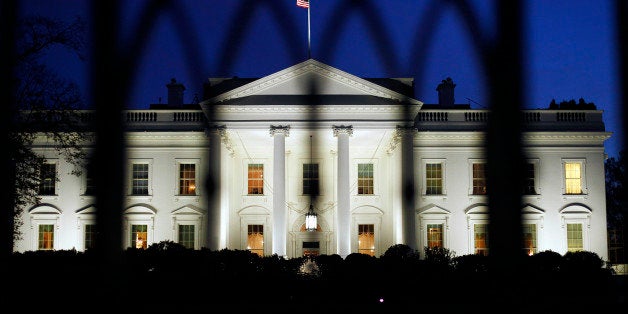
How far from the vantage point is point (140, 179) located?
35812mm

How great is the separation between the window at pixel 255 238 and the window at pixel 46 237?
11.1 m

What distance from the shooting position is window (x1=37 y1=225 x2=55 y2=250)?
36062 millimetres

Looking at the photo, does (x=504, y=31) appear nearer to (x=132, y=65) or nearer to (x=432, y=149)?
(x=132, y=65)

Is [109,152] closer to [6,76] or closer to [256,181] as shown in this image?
[6,76]

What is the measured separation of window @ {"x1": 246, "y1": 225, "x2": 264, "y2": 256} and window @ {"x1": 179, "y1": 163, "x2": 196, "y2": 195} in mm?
3955

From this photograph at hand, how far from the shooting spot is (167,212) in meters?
36.2

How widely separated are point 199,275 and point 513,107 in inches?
555

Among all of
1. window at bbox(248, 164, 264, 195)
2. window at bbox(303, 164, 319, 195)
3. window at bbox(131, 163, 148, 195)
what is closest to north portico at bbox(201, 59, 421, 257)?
window at bbox(248, 164, 264, 195)

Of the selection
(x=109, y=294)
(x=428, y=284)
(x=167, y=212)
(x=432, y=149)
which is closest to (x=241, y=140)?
(x=167, y=212)

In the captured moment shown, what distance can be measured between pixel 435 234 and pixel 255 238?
10318 millimetres

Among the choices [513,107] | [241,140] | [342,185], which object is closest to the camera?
[513,107]

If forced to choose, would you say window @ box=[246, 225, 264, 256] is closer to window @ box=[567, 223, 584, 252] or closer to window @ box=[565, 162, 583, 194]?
window @ box=[567, 223, 584, 252]

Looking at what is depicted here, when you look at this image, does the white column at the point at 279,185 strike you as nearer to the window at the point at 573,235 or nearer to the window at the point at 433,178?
the window at the point at 433,178

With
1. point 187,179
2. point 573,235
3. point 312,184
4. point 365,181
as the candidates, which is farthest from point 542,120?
point 312,184
